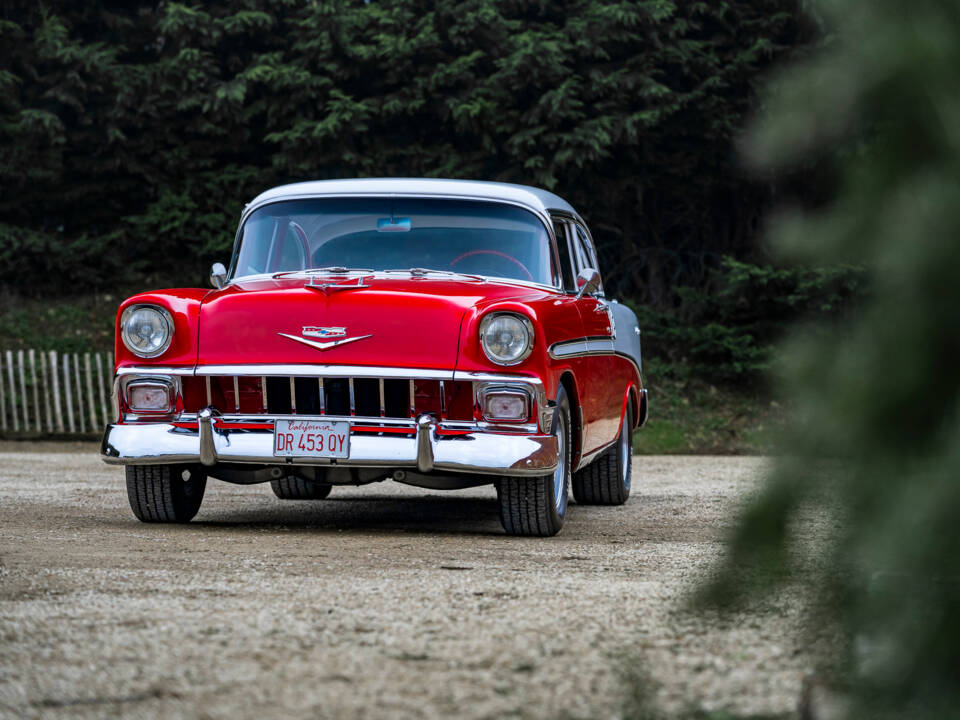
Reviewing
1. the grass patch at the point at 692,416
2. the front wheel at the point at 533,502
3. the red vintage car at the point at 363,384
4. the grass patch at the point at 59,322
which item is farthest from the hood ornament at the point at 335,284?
the grass patch at the point at 59,322

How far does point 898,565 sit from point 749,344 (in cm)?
1911

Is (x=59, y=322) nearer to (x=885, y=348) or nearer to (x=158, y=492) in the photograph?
(x=158, y=492)

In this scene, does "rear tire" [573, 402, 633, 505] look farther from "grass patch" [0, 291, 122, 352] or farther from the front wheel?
"grass patch" [0, 291, 122, 352]

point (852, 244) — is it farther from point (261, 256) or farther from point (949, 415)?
point (261, 256)

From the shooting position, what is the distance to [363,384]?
261 inches

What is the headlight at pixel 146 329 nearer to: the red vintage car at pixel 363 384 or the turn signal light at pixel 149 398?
the red vintage car at pixel 363 384

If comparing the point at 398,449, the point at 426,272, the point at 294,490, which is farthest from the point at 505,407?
the point at 294,490

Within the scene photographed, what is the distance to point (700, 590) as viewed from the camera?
74.5 inches

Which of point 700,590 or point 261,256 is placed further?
point 261,256

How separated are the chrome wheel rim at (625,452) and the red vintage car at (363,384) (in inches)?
70.4

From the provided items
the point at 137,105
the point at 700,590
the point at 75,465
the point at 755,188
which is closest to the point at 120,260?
the point at 137,105

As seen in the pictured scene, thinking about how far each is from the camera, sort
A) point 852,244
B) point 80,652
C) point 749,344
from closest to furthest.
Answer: point 852,244, point 80,652, point 749,344

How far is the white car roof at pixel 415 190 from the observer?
7832mm

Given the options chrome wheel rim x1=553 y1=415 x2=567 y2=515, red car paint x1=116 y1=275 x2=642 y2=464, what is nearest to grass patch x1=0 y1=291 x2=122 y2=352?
red car paint x1=116 y1=275 x2=642 y2=464
